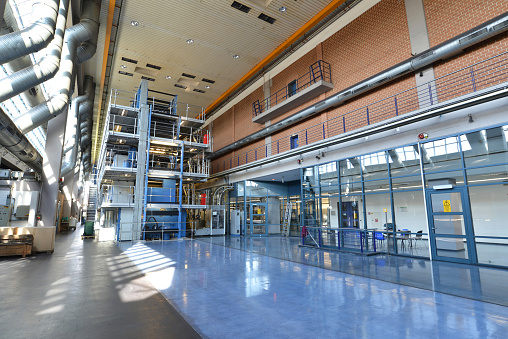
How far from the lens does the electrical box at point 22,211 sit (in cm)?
1443

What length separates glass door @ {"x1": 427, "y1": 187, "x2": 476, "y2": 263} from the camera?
8.04 m

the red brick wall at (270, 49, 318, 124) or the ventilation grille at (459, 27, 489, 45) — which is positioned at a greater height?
the red brick wall at (270, 49, 318, 124)

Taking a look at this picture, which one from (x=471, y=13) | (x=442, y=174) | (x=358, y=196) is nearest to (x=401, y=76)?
(x=471, y=13)

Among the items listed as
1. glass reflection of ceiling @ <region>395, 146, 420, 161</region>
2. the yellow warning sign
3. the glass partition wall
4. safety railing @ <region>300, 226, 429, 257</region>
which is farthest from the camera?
safety railing @ <region>300, 226, 429, 257</region>

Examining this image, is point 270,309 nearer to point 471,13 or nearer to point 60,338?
point 60,338

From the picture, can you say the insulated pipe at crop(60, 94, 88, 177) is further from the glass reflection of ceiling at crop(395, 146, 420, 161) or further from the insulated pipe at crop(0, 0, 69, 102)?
the glass reflection of ceiling at crop(395, 146, 420, 161)

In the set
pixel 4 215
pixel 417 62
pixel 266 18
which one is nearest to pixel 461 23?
pixel 417 62

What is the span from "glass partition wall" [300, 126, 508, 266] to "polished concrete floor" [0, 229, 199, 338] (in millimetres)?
7828

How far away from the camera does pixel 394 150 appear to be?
10117 millimetres

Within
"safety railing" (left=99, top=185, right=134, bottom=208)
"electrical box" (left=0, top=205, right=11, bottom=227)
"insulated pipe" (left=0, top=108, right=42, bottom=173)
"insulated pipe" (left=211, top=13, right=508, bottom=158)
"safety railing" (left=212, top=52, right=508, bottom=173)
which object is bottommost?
A: "electrical box" (left=0, top=205, right=11, bottom=227)

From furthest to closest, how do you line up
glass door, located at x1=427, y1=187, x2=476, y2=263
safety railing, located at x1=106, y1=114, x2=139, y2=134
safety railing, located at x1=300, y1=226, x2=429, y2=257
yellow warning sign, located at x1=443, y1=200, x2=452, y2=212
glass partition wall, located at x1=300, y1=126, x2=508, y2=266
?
safety railing, located at x1=106, y1=114, x2=139, y2=134
safety railing, located at x1=300, y1=226, x2=429, y2=257
yellow warning sign, located at x1=443, y1=200, x2=452, y2=212
glass door, located at x1=427, y1=187, x2=476, y2=263
glass partition wall, located at x1=300, y1=126, x2=508, y2=266

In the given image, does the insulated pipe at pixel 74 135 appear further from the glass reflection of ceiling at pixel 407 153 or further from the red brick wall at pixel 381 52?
the glass reflection of ceiling at pixel 407 153

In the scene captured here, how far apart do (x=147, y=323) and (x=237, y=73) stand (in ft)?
59.2

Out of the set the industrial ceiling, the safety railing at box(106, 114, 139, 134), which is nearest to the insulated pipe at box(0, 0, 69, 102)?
the industrial ceiling
